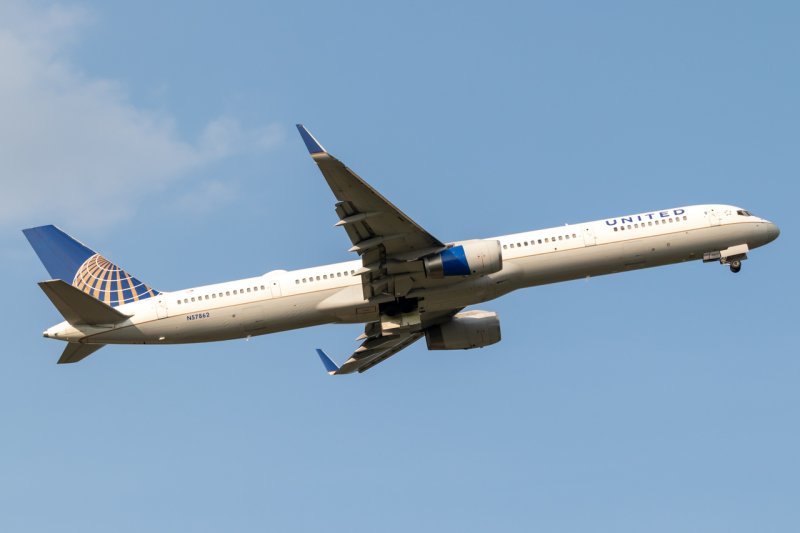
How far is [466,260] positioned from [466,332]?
834 cm

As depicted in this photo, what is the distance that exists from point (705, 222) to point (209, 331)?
1000 inches

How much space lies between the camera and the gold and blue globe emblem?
37.7 m

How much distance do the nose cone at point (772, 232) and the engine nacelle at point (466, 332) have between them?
15015 mm

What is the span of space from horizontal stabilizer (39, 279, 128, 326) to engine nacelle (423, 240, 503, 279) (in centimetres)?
1487

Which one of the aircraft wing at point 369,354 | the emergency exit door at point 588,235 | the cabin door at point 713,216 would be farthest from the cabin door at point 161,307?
the cabin door at point 713,216

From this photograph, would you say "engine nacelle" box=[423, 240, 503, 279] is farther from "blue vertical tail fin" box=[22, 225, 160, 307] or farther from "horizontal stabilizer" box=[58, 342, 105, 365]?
"horizontal stabilizer" box=[58, 342, 105, 365]

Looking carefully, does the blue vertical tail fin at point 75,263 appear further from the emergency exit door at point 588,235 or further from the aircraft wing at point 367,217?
the emergency exit door at point 588,235

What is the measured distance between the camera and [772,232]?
40.7 m

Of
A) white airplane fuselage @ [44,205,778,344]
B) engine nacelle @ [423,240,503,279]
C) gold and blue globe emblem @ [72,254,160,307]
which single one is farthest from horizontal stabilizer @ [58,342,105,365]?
engine nacelle @ [423,240,503,279]

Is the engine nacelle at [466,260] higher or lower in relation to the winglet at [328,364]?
higher

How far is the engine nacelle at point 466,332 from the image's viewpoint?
41.9 metres

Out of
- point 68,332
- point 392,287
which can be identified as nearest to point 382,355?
point 392,287

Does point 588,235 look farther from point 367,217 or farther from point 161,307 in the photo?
point 161,307

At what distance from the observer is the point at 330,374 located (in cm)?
4500
